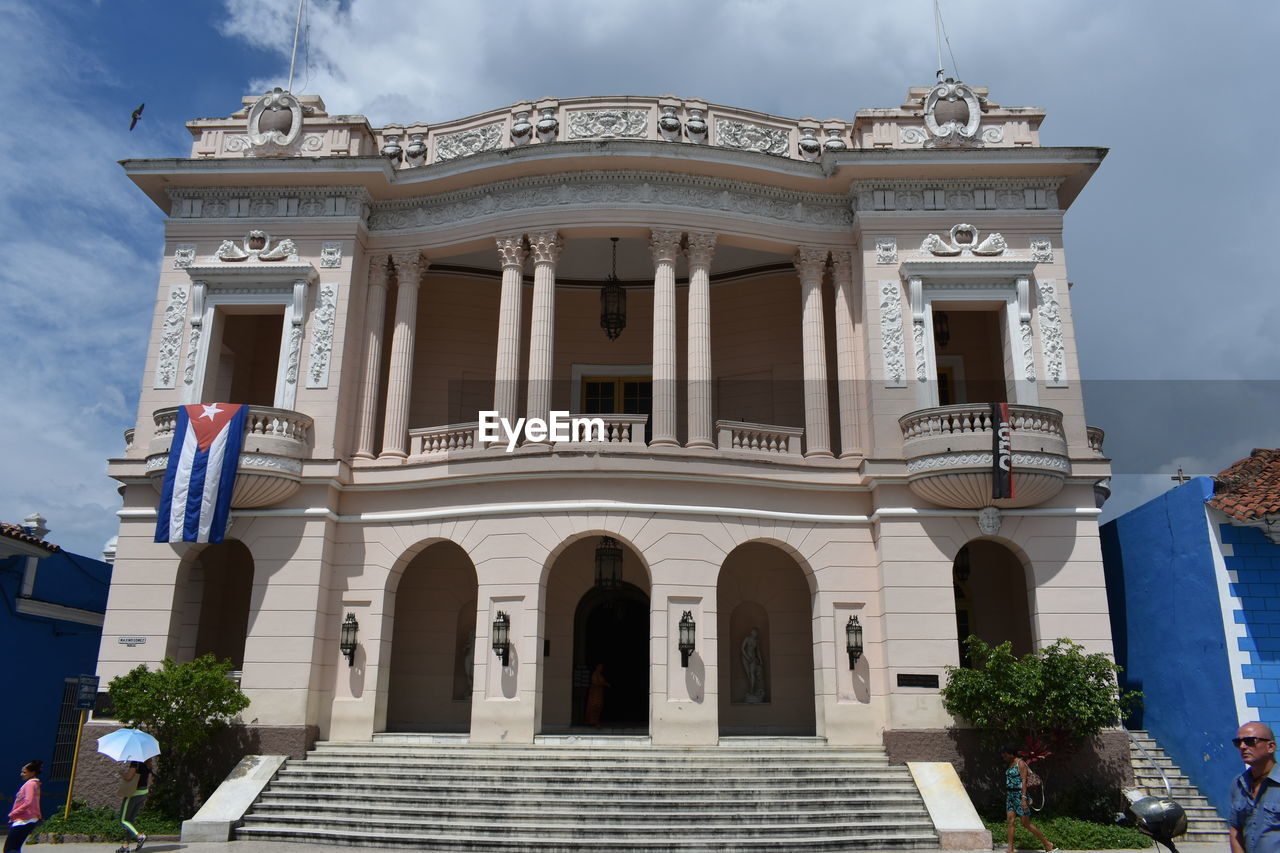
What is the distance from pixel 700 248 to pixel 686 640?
28.1 ft

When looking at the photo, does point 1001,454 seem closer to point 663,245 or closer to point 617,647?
point 663,245

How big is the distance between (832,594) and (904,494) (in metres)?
2.52

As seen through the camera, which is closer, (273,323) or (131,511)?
(131,511)

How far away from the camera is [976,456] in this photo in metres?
19.6

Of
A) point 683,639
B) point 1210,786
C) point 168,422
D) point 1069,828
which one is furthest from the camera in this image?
point 168,422

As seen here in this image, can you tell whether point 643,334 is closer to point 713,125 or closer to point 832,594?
point 713,125

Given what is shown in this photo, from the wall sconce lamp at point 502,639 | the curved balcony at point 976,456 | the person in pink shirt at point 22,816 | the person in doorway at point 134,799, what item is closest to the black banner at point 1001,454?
the curved balcony at point 976,456

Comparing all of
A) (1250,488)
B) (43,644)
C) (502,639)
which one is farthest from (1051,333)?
(43,644)

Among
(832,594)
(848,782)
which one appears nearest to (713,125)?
(832,594)

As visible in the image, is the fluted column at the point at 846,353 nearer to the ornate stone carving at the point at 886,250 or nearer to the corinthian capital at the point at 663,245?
the ornate stone carving at the point at 886,250

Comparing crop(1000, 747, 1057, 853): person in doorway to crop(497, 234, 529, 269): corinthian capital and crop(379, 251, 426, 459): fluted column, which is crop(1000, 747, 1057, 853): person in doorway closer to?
crop(379, 251, 426, 459): fluted column

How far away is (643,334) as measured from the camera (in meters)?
26.3

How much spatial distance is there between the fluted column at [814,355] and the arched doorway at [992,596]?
4.82 m

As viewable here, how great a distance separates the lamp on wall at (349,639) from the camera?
800 inches
